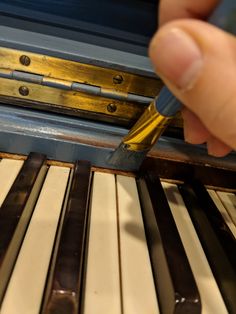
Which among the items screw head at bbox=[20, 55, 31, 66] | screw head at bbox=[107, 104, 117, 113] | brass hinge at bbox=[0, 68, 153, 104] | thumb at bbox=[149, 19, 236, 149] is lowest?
thumb at bbox=[149, 19, 236, 149]

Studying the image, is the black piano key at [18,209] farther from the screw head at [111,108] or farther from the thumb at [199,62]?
the thumb at [199,62]

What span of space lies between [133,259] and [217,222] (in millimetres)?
227

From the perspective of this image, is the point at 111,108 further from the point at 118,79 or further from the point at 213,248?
the point at 213,248

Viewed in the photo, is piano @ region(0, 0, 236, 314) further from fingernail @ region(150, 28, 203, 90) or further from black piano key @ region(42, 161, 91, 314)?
fingernail @ region(150, 28, 203, 90)

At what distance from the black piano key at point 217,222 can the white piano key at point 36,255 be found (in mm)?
310

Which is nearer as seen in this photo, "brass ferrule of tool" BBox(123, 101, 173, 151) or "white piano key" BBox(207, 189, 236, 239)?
"brass ferrule of tool" BBox(123, 101, 173, 151)

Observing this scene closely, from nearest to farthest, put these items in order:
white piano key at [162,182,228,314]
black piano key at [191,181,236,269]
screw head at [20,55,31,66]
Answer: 1. white piano key at [162,182,228,314]
2. black piano key at [191,181,236,269]
3. screw head at [20,55,31,66]

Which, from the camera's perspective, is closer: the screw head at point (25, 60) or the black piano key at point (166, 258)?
the black piano key at point (166, 258)

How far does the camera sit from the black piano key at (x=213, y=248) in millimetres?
614

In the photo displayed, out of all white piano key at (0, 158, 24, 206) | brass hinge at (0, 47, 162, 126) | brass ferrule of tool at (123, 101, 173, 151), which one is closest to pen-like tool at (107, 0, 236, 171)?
brass ferrule of tool at (123, 101, 173, 151)

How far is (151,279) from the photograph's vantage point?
612 mm

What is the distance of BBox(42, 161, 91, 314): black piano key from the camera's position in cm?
49

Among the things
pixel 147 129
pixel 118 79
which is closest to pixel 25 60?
pixel 118 79

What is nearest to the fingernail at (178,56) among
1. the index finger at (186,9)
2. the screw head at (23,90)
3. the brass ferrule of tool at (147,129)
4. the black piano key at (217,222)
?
the index finger at (186,9)
